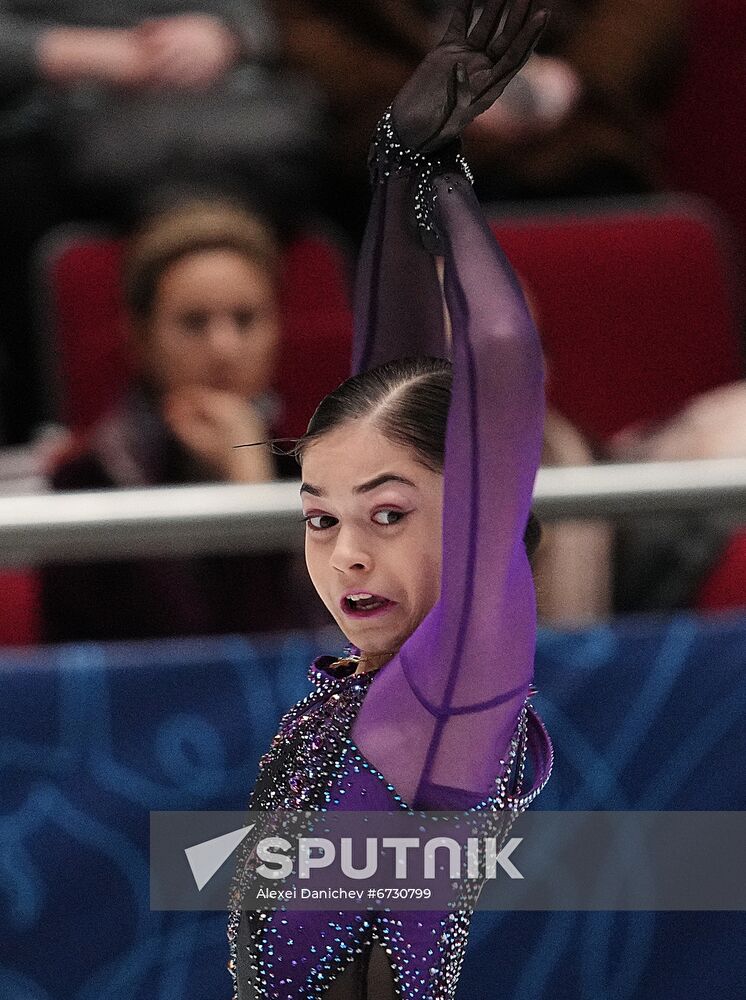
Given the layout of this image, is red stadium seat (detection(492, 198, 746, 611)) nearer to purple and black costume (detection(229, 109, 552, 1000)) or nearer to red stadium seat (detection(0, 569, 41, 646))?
red stadium seat (detection(0, 569, 41, 646))

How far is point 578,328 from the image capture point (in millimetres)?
2424

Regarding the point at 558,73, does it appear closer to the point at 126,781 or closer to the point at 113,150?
the point at 113,150

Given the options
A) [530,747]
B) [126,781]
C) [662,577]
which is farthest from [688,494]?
[126,781]

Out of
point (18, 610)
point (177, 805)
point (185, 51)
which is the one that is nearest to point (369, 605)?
point (177, 805)

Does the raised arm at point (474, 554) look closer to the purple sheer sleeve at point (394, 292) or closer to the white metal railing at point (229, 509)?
the purple sheer sleeve at point (394, 292)

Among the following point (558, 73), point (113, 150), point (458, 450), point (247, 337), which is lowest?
Result: point (458, 450)

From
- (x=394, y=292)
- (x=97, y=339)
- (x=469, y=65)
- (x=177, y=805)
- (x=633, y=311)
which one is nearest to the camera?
(x=469, y=65)

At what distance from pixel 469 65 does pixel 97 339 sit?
5.11ft

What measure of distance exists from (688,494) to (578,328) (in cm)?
124

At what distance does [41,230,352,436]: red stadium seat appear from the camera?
2.22m

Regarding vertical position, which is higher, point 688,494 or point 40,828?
point 688,494

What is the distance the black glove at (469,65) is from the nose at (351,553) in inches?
Answer: 8.1

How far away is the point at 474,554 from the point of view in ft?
2.45

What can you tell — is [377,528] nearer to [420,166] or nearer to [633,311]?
[420,166]
